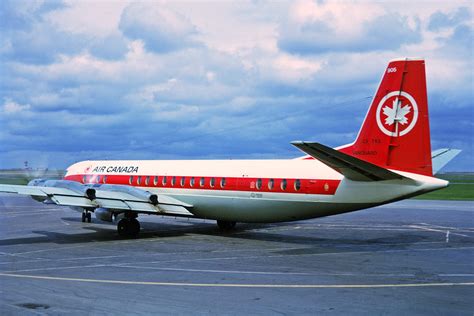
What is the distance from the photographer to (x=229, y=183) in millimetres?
24688

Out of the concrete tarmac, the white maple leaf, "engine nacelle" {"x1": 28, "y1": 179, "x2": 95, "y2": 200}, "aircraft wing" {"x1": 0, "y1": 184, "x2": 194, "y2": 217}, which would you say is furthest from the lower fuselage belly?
"engine nacelle" {"x1": 28, "y1": 179, "x2": 95, "y2": 200}

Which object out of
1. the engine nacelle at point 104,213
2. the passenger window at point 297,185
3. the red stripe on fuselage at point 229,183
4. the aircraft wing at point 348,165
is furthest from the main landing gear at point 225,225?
the aircraft wing at point 348,165

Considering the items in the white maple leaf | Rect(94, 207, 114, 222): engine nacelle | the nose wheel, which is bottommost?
the nose wheel

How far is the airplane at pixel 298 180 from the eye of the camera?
19.5 metres

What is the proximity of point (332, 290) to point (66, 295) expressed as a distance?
6474 mm

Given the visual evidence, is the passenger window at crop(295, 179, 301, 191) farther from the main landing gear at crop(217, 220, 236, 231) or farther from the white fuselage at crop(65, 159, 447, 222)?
the main landing gear at crop(217, 220, 236, 231)

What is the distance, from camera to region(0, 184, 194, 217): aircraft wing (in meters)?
23.4

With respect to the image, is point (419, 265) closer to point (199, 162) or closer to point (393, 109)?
point (393, 109)

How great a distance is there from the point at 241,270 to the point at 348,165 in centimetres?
536

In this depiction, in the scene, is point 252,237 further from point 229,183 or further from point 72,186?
point 72,186

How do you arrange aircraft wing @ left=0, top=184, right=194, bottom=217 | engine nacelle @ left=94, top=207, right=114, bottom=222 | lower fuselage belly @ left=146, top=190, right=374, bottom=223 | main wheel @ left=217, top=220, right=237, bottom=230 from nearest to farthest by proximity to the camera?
lower fuselage belly @ left=146, top=190, right=374, bottom=223 < aircraft wing @ left=0, top=184, right=194, bottom=217 < engine nacelle @ left=94, top=207, right=114, bottom=222 < main wheel @ left=217, top=220, right=237, bottom=230

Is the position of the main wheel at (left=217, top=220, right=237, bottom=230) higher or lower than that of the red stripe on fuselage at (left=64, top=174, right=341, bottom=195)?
lower

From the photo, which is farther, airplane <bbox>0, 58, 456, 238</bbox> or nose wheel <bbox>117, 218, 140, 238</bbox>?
nose wheel <bbox>117, 218, 140, 238</bbox>

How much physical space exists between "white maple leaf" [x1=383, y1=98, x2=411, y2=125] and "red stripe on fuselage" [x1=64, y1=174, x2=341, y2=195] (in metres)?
2.99
